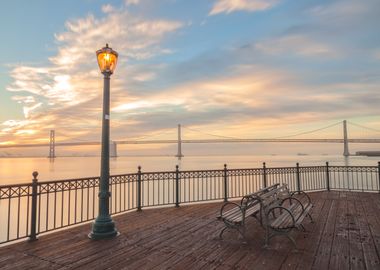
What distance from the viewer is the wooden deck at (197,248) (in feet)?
13.9

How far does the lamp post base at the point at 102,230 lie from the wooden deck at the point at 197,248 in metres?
0.19

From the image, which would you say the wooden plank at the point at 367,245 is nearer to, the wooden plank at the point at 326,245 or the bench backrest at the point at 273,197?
the wooden plank at the point at 326,245

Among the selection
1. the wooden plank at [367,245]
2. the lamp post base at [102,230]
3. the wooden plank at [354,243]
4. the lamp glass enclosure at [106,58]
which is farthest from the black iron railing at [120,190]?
the wooden plank at [367,245]

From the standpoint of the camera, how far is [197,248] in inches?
197

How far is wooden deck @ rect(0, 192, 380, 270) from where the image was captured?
4234 millimetres

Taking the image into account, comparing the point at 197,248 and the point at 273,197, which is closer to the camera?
the point at 197,248

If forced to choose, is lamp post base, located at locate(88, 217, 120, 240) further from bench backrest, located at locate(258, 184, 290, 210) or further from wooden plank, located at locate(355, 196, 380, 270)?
wooden plank, located at locate(355, 196, 380, 270)

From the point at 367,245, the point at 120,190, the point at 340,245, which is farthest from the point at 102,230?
the point at 367,245

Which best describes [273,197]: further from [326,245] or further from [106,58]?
[106,58]

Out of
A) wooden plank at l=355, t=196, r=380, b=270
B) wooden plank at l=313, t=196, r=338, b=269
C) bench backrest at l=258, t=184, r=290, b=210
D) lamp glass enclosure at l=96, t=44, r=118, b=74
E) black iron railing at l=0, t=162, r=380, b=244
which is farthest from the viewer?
lamp glass enclosure at l=96, t=44, r=118, b=74

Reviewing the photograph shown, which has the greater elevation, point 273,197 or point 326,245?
point 273,197

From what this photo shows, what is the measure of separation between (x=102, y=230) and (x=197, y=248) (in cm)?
221

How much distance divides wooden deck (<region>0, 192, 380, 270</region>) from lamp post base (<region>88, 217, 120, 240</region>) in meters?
0.19

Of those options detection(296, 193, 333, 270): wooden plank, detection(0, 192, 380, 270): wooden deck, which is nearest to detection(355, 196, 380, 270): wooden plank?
detection(0, 192, 380, 270): wooden deck
